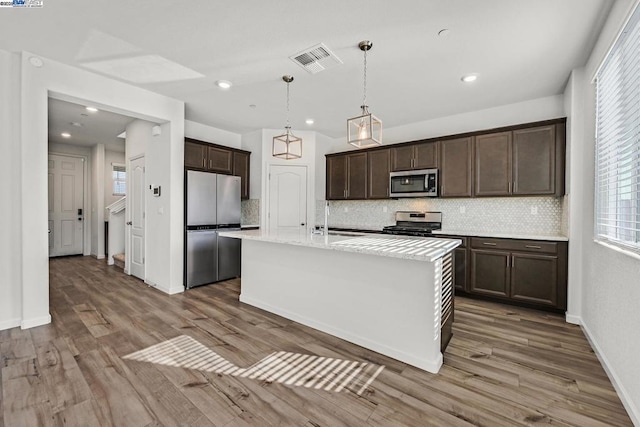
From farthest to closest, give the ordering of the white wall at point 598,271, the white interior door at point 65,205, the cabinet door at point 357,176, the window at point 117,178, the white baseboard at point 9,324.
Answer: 1. the window at point 117,178
2. the white interior door at point 65,205
3. the cabinet door at point 357,176
4. the white baseboard at point 9,324
5. the white wall at point 598,271

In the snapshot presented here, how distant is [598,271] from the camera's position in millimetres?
2455

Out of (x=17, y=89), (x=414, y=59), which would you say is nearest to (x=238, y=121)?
(x=17, y=89)

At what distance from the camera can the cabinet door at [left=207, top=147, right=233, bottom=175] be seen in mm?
4711

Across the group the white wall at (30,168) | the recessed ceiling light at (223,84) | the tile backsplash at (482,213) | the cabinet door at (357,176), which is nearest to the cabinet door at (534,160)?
the tile backsplash at (482,213)

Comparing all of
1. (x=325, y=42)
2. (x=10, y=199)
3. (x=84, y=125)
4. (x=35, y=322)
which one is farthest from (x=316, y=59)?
(x=84, y=125)

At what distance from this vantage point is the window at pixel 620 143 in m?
1.82

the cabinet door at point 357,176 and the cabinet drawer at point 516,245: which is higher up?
the cabinet door at point 357,176

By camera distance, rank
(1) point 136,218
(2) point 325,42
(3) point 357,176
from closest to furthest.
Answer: (2) point 325,42
(1) point 136,218
(3) point 357,176

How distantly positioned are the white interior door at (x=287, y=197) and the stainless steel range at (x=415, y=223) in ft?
5.44

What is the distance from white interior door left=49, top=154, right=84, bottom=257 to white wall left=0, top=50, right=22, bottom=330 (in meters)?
4.54

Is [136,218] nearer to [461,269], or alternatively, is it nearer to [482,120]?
[461,269]

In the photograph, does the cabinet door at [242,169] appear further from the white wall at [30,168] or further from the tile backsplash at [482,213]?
the white wall at [30,168]

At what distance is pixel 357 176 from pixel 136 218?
3.88 meters

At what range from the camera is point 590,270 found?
2705 millimetres
